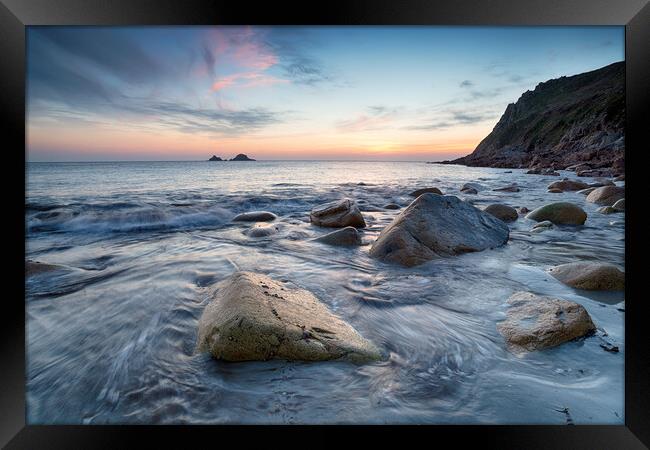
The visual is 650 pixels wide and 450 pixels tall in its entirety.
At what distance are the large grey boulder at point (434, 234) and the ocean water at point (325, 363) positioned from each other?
19 centimetres

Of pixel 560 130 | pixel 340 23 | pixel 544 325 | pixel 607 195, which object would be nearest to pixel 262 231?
pixel 544 325

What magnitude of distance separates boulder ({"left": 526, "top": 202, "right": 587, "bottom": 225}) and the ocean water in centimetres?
121

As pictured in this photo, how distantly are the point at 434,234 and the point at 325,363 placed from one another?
2976 millimetres

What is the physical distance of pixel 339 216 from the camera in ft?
22.1

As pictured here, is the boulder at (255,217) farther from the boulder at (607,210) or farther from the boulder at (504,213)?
the boulder at (607,210)

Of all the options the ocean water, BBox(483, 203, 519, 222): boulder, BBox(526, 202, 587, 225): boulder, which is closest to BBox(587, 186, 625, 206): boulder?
BBox(526, 202, 587, 225): boulder

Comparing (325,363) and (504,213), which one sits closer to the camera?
(325,363)

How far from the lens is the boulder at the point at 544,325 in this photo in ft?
6.99

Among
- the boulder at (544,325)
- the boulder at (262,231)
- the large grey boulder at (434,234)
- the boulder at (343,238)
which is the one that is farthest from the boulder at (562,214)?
the boulder at (262,231)

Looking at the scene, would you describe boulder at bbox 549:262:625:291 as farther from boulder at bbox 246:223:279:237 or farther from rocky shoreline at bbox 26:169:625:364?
boulder at bbox 246:223:279:237

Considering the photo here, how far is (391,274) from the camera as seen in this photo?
3715 mm

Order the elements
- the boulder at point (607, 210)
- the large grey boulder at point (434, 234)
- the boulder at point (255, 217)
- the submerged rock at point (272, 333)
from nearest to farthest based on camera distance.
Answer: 1. the submerged rock at point (272, 333)
2. the large grey boulder at point (434, 234)
3. the boulder at point (607, 210)
4. the boulder at point (255, 217)

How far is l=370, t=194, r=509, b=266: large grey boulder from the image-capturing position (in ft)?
13.6

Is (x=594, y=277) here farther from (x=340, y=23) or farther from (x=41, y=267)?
(x=41, y=267)
